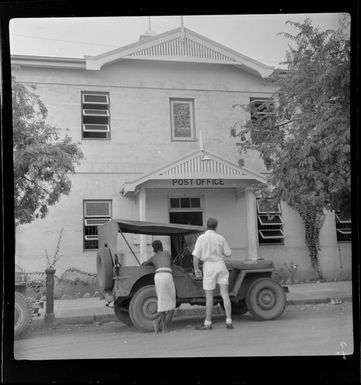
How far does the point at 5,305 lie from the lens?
510 cm

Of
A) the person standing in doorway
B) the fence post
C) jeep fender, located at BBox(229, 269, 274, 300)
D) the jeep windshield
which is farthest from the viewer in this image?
jeep fender, located at BBox(229, 269, 274, 300)

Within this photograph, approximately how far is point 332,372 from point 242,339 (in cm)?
92

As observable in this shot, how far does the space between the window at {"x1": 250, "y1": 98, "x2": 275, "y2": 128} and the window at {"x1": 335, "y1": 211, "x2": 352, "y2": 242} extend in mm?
1302

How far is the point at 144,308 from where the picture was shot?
5.67 meters

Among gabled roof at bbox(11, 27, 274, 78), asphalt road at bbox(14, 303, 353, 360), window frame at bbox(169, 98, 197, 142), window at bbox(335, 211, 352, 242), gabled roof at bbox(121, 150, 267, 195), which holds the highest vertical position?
gabled roof at bbox(11, 27, 274, 78)

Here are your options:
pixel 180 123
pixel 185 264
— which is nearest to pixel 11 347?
pixel 185 264

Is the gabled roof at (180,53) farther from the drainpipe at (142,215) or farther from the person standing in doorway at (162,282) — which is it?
the person standing in doorway at (162,282)

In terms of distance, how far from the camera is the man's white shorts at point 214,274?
5.58 metres

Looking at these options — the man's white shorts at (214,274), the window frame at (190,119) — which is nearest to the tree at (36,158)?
the window frame at (190,119)

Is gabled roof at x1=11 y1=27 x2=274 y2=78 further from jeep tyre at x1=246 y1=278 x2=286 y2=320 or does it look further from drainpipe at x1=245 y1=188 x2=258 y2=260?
jeep tyre at x1=246 y1=278 x2=286 y2=320

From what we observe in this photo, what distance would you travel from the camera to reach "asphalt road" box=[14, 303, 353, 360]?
5.12m

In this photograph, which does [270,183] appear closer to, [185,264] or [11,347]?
[185,264]

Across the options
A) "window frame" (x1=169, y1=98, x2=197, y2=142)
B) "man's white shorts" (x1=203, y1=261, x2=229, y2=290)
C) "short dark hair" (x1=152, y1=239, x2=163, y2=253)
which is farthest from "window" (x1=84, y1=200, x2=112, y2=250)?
"man's white shorts" (x1=203, y1=261, x2=229, y2=290)

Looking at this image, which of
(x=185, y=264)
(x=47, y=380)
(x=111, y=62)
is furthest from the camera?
(x=185, y=264)
